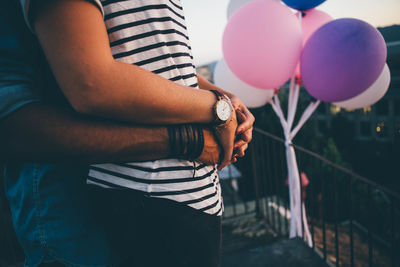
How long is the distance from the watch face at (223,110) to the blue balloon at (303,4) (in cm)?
306

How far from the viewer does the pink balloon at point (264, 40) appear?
247cm

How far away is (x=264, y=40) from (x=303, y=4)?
1088mm

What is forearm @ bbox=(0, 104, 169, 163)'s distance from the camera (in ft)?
1.56

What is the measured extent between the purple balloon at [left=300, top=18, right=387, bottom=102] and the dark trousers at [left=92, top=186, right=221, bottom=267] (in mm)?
2502

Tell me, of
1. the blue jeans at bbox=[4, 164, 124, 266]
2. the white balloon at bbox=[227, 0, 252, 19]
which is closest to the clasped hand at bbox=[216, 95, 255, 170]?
the blue jeans at bbox=[4, 164, 124, 266]

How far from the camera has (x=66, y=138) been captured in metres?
0.49

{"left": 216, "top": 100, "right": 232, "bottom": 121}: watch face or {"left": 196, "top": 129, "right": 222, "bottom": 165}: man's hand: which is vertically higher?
{"left": 216, "top": 100, "right": 232, "bottom": 121}: watch face

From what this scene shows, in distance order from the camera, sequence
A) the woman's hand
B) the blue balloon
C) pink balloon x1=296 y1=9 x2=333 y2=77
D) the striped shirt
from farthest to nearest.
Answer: pink balloon x1=296 y1=9 x2=333 y2=77, the blue balloon, the woman's hand, the striped shirt

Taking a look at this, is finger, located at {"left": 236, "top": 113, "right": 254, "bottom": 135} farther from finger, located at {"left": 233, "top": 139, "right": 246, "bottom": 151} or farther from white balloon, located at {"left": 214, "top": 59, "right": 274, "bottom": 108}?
white balloon, located at {"left": 214, "top": 59, "right": 274, "bottom": 108}

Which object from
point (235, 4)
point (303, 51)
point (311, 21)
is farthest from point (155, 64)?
point (235, 4)

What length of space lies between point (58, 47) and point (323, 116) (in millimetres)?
22502

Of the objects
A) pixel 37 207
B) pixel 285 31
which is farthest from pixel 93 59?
pixel 285 31

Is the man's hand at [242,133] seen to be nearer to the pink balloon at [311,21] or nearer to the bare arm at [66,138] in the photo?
the bare arm at [66,138]

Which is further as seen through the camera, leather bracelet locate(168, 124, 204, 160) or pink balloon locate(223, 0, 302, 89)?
pink balloon locate(223, 0, 302, 89)
